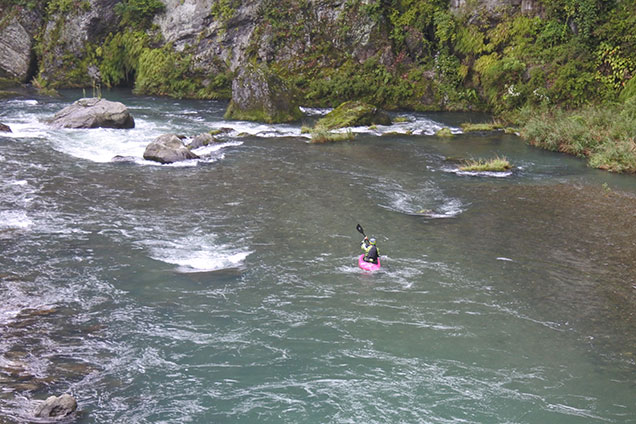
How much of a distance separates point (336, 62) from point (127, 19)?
52.2 ft

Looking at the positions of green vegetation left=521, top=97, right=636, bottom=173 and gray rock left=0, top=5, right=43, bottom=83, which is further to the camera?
gray rock left=0, top=5, right=43, bottom=83

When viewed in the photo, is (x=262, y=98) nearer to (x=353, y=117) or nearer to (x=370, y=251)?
(x=353, y=117)

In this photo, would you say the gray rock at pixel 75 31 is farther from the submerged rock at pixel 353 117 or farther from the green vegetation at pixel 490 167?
the green vegetation at pixel 490 167

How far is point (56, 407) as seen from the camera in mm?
8258

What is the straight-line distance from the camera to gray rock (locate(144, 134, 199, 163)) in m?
23.5

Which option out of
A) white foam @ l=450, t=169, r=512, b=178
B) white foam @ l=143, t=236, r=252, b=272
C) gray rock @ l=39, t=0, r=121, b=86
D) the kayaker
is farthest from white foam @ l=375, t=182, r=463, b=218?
gray rock @ l=39, t=0, r=121, b=86

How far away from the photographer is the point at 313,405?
902 cm

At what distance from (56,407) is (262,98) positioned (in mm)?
25550

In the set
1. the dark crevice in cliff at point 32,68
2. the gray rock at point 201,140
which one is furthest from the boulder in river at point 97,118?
the dark crevice in cliff at point 32,68

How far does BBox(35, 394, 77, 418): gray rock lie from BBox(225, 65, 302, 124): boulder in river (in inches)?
972

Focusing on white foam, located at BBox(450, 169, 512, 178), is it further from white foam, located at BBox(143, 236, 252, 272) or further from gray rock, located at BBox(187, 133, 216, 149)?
white foam, located at BBox(143, 236, 252, 272)

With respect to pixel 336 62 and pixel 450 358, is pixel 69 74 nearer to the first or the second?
pixel 336 62

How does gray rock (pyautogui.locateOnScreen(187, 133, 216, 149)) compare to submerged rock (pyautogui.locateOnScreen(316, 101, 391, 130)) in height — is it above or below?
below

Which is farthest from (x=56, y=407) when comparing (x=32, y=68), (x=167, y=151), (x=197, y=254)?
(x=32, y=68)
